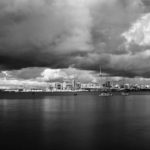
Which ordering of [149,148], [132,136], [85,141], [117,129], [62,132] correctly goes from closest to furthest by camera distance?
[149,148] → [85,141] → [132,136] → [62,132] → [117,129]

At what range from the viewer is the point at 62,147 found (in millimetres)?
44562

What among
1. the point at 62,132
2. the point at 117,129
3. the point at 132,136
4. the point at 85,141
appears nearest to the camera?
the point at 85,141

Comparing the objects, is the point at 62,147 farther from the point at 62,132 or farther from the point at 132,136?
the point at 132,136

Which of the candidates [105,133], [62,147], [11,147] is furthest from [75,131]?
[11,147]

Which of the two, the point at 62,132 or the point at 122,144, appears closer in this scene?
the point at 122,144

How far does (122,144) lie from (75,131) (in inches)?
579

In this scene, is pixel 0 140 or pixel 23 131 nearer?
pixel 0 140

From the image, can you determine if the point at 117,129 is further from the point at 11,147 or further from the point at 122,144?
the point at 11,147

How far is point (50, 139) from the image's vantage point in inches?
1971

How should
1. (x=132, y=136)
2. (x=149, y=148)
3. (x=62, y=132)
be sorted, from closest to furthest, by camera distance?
1. (x=149, y=148)
2. (x=132, y=136)
3. (x=62, y=132)

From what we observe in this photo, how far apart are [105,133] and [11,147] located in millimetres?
21671

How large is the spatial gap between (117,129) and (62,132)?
14.0 m

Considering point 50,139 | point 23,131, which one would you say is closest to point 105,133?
point 50,139

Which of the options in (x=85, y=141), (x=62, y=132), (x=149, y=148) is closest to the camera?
(x=149, y=148)
